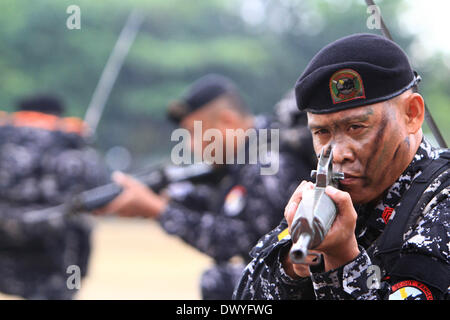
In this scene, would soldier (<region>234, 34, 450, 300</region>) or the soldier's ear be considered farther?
the soldier's ear

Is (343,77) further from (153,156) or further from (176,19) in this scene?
(176,19)

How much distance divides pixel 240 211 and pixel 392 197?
1.85 metres

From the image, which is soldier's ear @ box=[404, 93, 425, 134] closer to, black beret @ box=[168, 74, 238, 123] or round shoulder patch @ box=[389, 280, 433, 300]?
round shoulder patch @ box=[389, 280, 433, 300]

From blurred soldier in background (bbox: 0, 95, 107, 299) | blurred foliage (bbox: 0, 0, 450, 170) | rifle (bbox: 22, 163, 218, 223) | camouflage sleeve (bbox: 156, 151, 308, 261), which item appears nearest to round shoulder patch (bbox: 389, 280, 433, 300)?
camouflage sleeve (bbox: 156, 151, 308, 261)

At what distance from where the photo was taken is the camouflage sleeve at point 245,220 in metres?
3.34

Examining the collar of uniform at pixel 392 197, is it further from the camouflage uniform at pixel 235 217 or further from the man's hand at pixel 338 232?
the camouflage uniform at pixel 235 217

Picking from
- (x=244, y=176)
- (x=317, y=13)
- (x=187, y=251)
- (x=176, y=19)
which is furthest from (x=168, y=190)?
(x=176, y=19)

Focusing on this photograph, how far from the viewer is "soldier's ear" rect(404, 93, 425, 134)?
1751 mm

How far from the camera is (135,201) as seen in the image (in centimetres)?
457

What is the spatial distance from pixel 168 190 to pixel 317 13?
1600cm

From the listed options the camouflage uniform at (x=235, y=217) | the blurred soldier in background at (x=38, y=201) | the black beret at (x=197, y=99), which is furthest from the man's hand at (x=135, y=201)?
the blurred soldier in background at (x=38, y=201)

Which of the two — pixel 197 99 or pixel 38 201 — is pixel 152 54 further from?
pixel 197 99

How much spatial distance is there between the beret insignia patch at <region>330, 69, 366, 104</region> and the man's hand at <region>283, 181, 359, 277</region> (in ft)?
0.88

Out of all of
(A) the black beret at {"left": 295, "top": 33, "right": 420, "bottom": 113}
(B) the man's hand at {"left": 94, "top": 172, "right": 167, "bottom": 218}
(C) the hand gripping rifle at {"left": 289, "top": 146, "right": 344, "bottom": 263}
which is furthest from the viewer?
(B) the man's hand at {"left": 94, "top": 172, "right": 167, "bottom": 218}
